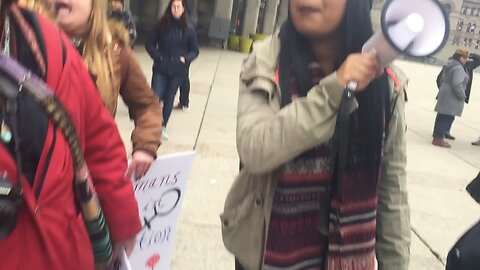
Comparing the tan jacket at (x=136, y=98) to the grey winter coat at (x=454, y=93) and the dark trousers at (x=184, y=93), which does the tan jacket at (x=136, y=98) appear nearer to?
the dark trousers at (x=184, y=93)

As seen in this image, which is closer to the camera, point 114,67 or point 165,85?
point 114,67

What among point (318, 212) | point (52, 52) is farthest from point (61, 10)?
point (318, 212)

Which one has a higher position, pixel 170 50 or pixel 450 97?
pixel 170 50

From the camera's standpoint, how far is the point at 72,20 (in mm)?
1979

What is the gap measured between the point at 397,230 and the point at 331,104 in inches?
26.0

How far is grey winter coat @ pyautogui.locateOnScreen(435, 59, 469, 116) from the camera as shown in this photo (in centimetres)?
977

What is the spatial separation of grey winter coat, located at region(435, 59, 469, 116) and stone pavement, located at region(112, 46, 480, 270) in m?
0.64

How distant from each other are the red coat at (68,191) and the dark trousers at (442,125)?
8.95 metres

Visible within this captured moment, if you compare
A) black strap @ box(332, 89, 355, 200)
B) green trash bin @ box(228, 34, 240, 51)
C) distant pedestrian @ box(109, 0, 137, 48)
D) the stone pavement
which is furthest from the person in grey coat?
green trash bin @ box(228, 34, 240, 51)

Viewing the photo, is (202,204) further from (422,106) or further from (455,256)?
(422,106)

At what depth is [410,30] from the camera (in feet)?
4.86

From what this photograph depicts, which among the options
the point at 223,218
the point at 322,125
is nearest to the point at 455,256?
the point at 322,125

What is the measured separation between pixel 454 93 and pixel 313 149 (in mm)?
8907

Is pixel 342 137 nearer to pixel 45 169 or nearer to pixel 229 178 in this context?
pixel 45 169
